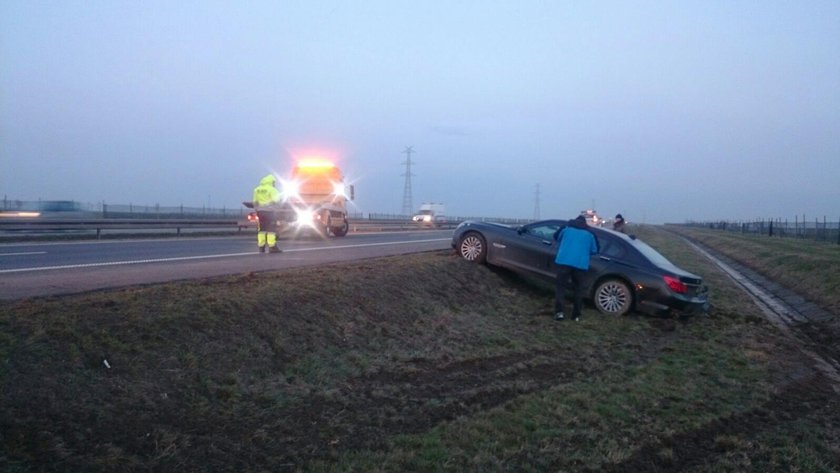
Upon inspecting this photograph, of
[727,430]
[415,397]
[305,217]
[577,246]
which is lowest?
[727,430]

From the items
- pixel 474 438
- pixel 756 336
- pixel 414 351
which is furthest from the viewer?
pixel 756 336

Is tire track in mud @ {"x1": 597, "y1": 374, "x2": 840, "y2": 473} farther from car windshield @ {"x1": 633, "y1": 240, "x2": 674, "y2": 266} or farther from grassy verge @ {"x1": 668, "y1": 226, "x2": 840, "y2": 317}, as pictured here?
grassy verge @ {"x1": 668, "y1": 226, "x2": 840, "y2": 317}

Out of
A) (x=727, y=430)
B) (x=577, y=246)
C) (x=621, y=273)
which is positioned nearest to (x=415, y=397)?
(x=727, y=430)

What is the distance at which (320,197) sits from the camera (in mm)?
31375

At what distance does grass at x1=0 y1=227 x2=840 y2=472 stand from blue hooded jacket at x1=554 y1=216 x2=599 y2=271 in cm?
162

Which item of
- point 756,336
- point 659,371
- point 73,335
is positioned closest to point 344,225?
point 756,336

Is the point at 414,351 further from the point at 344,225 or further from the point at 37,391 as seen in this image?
the point at 344,225

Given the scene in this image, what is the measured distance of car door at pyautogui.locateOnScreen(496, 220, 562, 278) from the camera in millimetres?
15180

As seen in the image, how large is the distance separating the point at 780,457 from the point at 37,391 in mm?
6114

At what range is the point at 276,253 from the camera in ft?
63.4

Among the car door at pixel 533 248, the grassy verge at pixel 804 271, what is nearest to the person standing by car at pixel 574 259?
the car door at pixel 533 248

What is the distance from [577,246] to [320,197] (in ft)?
63.7

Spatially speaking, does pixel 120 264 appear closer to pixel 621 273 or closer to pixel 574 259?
pixel 574 259

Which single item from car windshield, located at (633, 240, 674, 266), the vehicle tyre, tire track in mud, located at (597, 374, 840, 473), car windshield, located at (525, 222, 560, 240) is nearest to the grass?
tire track in mud, located at (597, 374, 840, 473)
